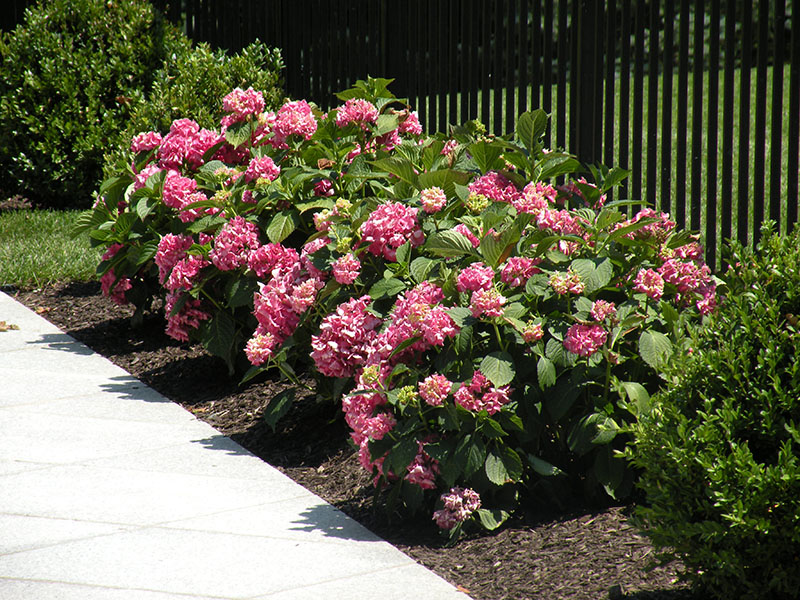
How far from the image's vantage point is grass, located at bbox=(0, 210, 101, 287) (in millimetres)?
7730

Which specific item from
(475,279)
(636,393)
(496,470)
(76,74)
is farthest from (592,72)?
(76,74)

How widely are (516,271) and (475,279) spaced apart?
241 millimetres

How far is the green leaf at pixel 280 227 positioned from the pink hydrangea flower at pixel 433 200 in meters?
0.89

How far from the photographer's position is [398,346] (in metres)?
3.71

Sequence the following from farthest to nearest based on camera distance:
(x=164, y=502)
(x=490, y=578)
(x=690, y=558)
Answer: (x=164, y=502) < (x=490, y=578) < (x=690, y=558)

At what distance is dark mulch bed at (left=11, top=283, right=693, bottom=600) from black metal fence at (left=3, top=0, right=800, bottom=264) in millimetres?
2194

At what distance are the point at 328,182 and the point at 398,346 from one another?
1.63 metres

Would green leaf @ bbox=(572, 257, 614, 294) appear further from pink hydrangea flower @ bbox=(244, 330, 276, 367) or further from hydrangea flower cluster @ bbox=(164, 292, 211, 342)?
hydrangea flower cluster @ bbox=(164, 292, 211, 342)

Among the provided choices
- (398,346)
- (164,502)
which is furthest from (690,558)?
(164,502)

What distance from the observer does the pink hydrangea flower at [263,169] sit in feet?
17.4

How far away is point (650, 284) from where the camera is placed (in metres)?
3.82

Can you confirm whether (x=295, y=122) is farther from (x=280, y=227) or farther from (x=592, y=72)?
(x=592, y=72)

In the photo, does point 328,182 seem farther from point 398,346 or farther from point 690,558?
point 690,558

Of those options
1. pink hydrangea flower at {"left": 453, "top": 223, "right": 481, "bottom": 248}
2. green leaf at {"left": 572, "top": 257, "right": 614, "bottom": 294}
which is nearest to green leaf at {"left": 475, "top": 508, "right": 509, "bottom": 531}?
green leaf at {"left": 572, "top": 257, "right": 614, "bottom": 294}
